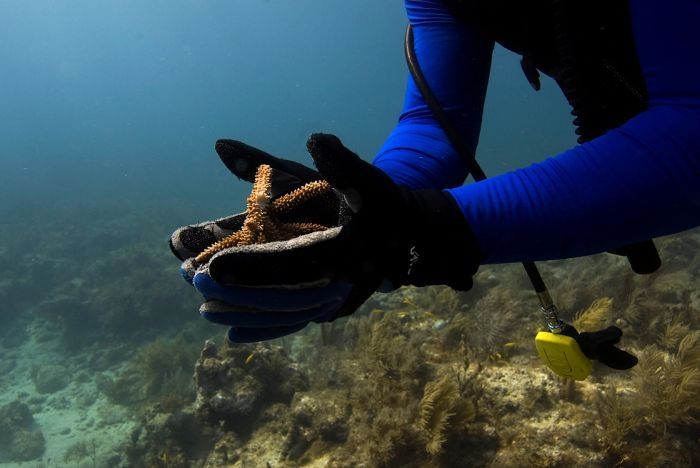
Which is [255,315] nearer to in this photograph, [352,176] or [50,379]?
[352,176]

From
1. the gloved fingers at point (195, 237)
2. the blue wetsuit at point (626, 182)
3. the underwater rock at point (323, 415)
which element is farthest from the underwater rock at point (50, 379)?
the blue wetsuit at point (626, 182)

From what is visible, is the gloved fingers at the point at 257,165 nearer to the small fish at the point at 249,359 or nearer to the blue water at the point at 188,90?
the small fish at the point at 249,359

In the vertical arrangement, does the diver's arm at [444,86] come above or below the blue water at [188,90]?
below

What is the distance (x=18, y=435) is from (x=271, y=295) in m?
14.1

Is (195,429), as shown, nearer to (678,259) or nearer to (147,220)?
(678,259)

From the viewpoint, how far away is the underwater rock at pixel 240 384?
20.3 feet

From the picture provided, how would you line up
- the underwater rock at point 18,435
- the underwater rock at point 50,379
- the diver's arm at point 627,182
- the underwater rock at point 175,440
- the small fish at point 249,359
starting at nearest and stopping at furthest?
the diver's arm at point 627,182 → the small fish at point 249,359 → the underwater rock at point 175,440 → the underwater rock at point 18,435 → the underwater rock at point 50,379

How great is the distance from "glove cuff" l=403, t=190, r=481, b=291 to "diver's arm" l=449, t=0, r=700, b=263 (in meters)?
0.04

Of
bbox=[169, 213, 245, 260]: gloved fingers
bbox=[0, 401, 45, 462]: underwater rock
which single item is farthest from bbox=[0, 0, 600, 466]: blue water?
bbox=[169, 213, 245, 260]: gloved fingers

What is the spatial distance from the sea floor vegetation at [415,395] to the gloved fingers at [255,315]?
3.47 metres

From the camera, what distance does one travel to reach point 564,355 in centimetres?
190

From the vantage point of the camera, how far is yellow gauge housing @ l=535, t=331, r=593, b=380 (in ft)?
6.13

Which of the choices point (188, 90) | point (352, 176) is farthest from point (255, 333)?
point (188, 90)

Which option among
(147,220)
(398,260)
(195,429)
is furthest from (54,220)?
(398,260)
